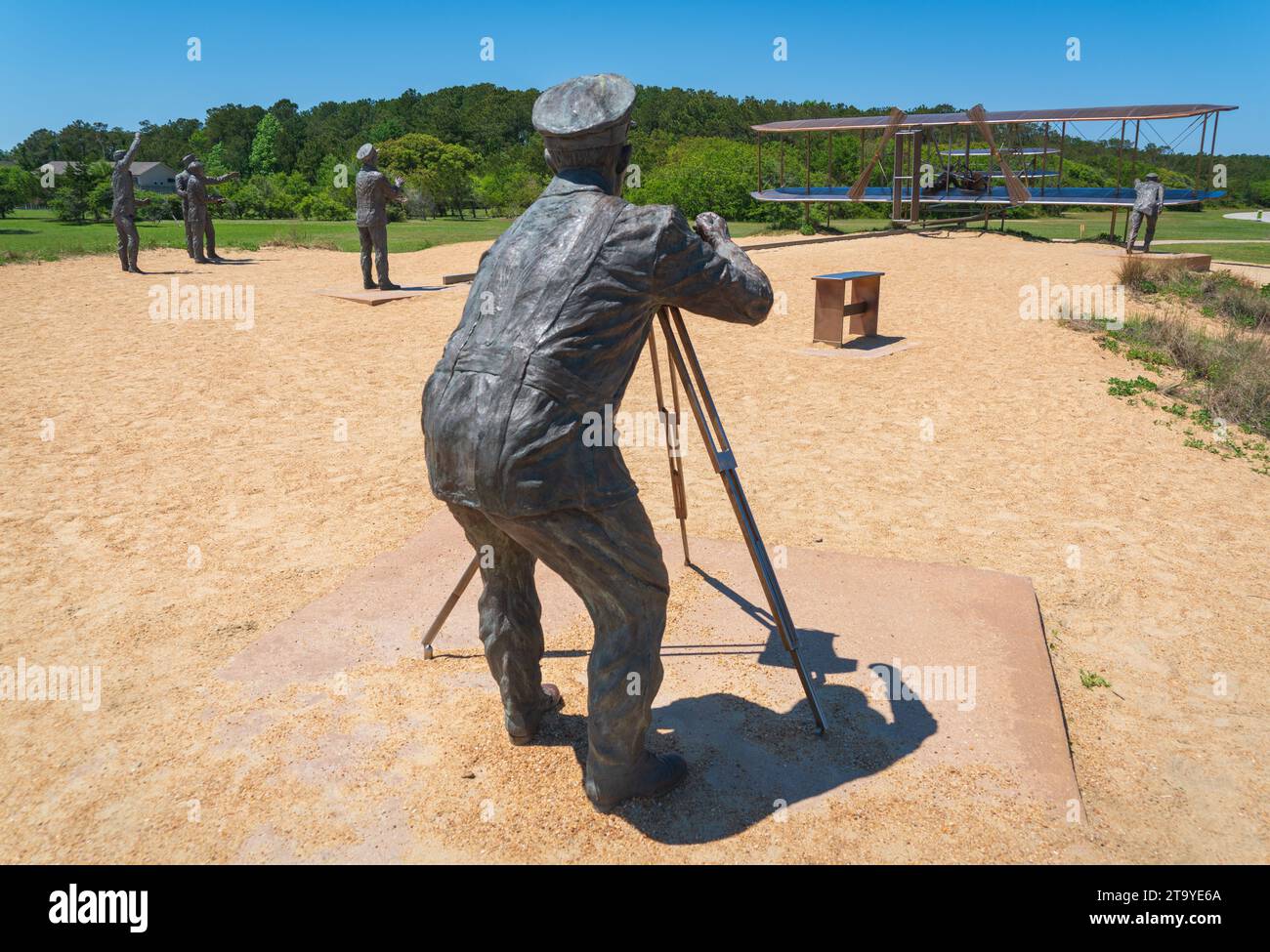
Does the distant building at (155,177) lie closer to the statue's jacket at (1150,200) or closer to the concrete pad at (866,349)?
the statue's jacket at (1150,200)

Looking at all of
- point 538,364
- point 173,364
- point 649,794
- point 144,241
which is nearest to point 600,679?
point 649,794

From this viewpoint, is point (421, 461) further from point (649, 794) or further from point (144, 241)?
point (144, 241)

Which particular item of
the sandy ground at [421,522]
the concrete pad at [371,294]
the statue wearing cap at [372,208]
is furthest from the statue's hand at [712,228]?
the statue wearing cap at [372,208]

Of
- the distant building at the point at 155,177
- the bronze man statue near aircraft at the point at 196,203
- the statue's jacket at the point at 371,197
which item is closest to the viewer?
the statue's jacket at the point at 371,197

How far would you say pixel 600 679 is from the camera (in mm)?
3043

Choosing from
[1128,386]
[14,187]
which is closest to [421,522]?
[1128,386]

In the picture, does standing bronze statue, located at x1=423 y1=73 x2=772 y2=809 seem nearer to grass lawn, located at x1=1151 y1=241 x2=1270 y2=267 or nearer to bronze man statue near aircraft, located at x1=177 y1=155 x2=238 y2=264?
bronze man statue near aircraft, located at x1=177 y1=155 x2=238 y2=264

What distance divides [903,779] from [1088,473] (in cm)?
493

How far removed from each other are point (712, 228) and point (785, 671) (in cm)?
204

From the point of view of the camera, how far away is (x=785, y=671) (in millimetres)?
4285

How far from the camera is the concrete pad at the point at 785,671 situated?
3.48 m

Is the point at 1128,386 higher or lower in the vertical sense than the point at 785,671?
higher

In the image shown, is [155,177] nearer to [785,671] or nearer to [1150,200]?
[1150,200]

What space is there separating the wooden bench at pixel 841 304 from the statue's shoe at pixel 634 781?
9.28m
